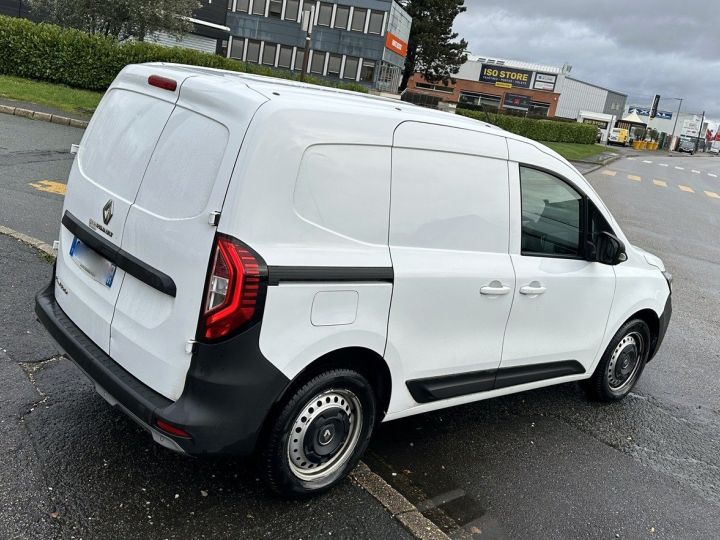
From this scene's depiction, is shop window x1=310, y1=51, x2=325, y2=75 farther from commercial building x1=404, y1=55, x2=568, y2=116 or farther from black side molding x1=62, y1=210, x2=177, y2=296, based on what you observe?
black side molding x1=62, y1=210, x2=177, y2=296

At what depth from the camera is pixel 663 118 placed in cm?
11525

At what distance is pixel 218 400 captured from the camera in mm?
2771

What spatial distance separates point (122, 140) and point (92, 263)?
635 mm

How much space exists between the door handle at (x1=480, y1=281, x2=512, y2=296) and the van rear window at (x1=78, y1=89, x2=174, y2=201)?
6.14 ft

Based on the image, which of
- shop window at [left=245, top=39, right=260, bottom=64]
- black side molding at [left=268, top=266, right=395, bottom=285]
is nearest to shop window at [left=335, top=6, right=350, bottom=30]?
shop window at [left=245, top=39, right=260, bottom=64]

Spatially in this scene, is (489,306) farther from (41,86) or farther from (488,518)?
(41,86)

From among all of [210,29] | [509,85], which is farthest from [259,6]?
[509,85]

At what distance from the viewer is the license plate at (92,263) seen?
125 inches

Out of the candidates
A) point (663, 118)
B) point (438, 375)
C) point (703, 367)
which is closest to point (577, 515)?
point (438, 375)

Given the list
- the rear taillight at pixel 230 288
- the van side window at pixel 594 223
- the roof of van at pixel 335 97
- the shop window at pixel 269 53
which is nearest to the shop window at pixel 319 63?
the shop window at pixel 269 53

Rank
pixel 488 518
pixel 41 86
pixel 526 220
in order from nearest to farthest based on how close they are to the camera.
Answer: pixel 488 518, pixel 526 220, pixel 41 86

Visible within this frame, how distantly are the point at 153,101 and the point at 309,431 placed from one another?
1767mm

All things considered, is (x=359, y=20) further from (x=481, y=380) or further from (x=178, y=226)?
(x=178, y=226)

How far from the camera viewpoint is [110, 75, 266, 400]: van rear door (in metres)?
2.75
